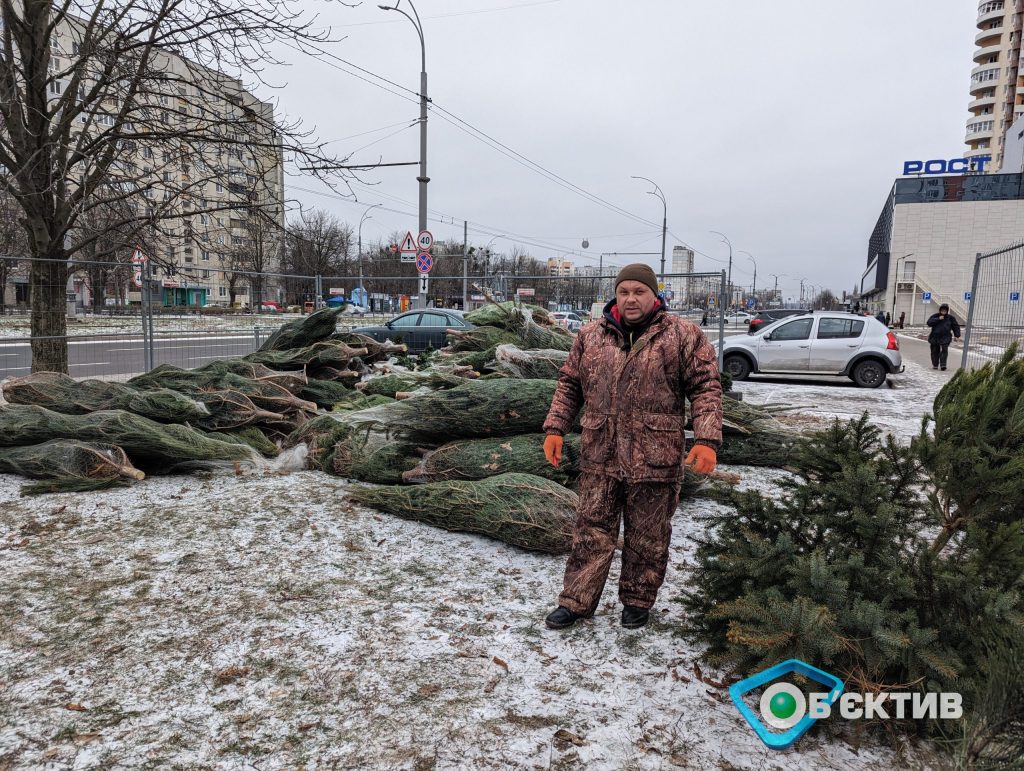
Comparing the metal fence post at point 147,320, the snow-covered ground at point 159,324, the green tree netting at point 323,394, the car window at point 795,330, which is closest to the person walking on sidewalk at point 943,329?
the car window at point 795,330

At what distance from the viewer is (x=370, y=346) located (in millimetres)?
9602

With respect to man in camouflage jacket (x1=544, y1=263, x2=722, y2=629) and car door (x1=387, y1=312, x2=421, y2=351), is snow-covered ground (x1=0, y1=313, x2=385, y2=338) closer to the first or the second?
car door (x1=387, y1=312, x2=421, y2=351)

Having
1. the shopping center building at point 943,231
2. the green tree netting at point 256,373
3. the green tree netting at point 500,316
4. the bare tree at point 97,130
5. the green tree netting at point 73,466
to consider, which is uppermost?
the shopping center building at point 943,231

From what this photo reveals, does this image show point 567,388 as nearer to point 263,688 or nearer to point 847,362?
point 263,688

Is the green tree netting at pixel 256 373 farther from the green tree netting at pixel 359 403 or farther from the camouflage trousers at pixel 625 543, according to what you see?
the camouflage trousers at pixel 625 543

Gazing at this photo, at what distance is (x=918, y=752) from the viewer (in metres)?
2.19

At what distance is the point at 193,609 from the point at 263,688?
2.86 feet

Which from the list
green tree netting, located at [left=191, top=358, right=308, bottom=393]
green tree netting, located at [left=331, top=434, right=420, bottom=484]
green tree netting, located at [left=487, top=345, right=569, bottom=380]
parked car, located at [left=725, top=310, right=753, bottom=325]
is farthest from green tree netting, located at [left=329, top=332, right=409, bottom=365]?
parked car, located at [left=725, top=310, right=753, bottom=325]

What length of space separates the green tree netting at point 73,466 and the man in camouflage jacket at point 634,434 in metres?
3.75

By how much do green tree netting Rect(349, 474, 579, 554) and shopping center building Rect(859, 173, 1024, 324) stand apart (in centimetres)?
7620

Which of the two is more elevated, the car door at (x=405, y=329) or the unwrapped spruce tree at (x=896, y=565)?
the car door at (x=405, y=329)

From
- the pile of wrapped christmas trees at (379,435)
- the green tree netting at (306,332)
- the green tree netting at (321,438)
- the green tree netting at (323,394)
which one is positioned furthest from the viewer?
the green tree netting at (306,332)

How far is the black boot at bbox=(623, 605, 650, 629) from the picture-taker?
3037 millimetres

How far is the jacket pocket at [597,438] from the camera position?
9.70 ft
